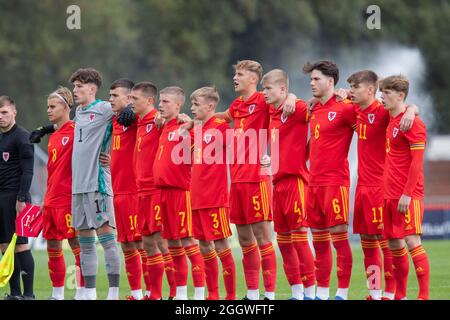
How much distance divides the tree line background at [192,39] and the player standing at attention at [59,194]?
24761 mm

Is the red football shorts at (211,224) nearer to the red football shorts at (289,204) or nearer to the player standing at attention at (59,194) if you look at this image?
the red football shorts at (289,204)

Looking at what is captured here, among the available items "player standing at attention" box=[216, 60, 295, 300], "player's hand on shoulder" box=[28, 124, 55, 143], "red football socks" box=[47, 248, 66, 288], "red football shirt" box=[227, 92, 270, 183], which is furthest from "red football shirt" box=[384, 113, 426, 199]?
"player's hand on shoulder" box=[28, 124, 55, 143]

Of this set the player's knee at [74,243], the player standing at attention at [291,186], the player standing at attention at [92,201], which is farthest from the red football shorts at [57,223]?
the player standing at attention at [291,186]

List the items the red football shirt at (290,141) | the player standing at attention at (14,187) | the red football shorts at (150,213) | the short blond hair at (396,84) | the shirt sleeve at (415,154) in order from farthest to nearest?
the player standing at attention at (14,187)
the red football shorts at (150,213)
the red football shirt at (290,141)
the short blond hair at (396,84)
the shirt sleeve at (415,154)

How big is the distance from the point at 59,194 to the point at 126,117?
48.5 inches

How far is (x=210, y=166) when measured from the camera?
1175 cm

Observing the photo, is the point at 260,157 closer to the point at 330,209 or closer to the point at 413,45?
the point at 330,209

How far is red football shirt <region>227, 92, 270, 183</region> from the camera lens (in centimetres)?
1163

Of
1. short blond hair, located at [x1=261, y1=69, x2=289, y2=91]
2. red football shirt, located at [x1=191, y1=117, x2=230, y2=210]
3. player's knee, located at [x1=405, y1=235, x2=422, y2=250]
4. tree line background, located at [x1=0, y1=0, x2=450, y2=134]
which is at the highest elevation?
tree line background, located at [x1=0, y1=0, x2=450, y2=134]

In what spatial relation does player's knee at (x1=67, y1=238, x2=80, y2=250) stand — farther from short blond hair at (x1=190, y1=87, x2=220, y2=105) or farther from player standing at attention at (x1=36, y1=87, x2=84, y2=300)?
short blond hair at (x1=190, y1=87, x2=220, y2=105)

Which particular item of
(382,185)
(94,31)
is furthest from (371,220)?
(94,31)

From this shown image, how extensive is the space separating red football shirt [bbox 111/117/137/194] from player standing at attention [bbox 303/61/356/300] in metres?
2.06

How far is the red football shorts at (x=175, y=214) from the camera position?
1173 centimetres
